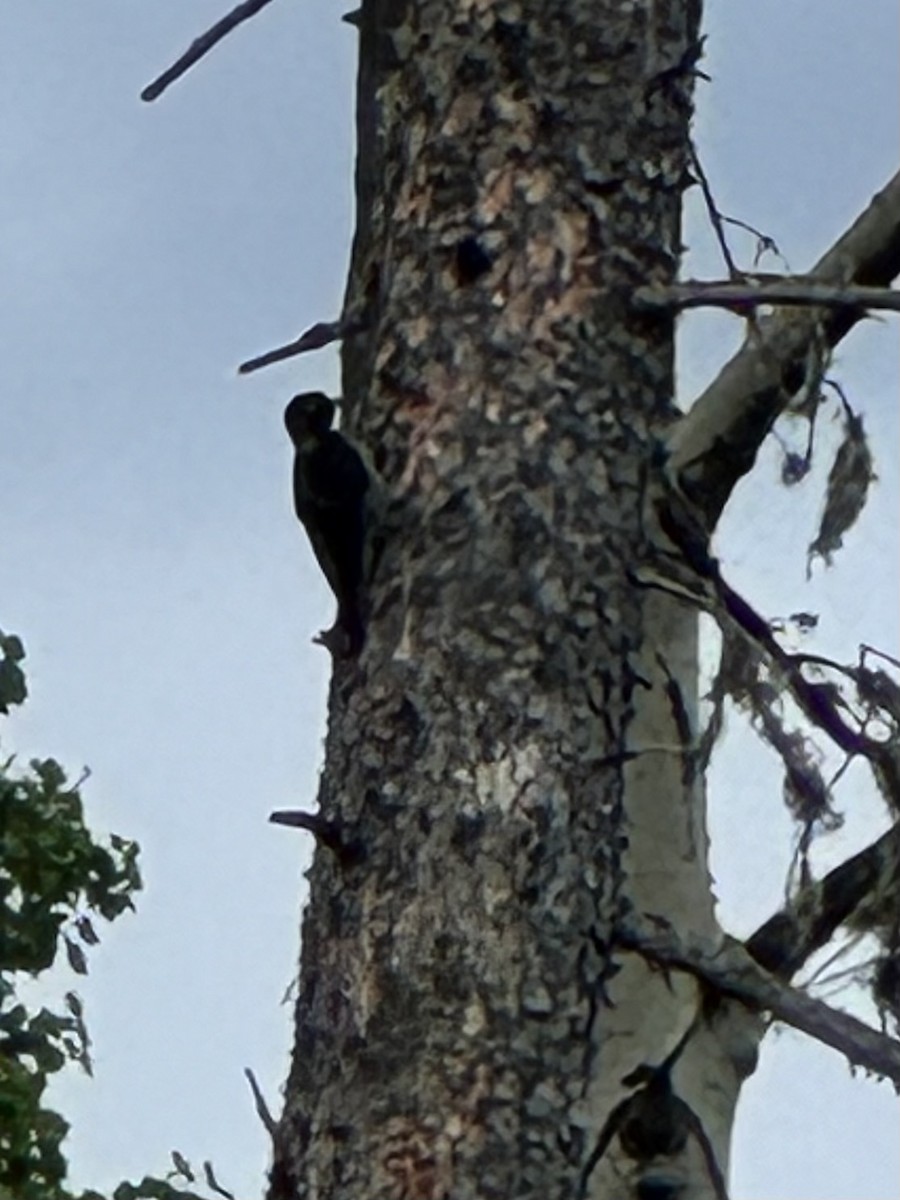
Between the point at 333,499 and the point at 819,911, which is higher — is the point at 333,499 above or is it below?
above

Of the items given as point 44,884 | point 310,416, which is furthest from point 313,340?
point 44,884

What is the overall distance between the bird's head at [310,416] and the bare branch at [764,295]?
1.70 feet

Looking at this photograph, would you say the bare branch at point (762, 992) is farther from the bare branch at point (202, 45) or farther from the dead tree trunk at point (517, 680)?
the bare branch at point (202, 45)

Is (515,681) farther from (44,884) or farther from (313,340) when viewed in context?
(44,884)

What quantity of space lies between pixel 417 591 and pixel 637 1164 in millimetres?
867

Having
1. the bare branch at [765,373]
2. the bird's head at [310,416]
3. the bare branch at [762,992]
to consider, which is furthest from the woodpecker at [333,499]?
the bare branch at [762,992]

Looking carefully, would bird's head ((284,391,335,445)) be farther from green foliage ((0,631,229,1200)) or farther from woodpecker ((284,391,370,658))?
green foliage ((0,631,229,1200))

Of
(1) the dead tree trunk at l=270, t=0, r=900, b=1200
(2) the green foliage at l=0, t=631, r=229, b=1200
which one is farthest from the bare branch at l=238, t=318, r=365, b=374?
(2) the green foliage at l=0, t=631, r=229, b=1200

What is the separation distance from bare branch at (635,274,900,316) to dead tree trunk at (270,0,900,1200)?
0.04 m

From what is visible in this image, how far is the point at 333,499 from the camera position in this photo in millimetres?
3932

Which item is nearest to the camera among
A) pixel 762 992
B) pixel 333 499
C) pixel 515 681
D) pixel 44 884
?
pixel 762 992

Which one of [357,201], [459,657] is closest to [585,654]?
[459,657]

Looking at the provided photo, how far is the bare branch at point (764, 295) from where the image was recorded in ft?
13.0

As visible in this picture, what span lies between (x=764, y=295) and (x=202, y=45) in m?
1.21
